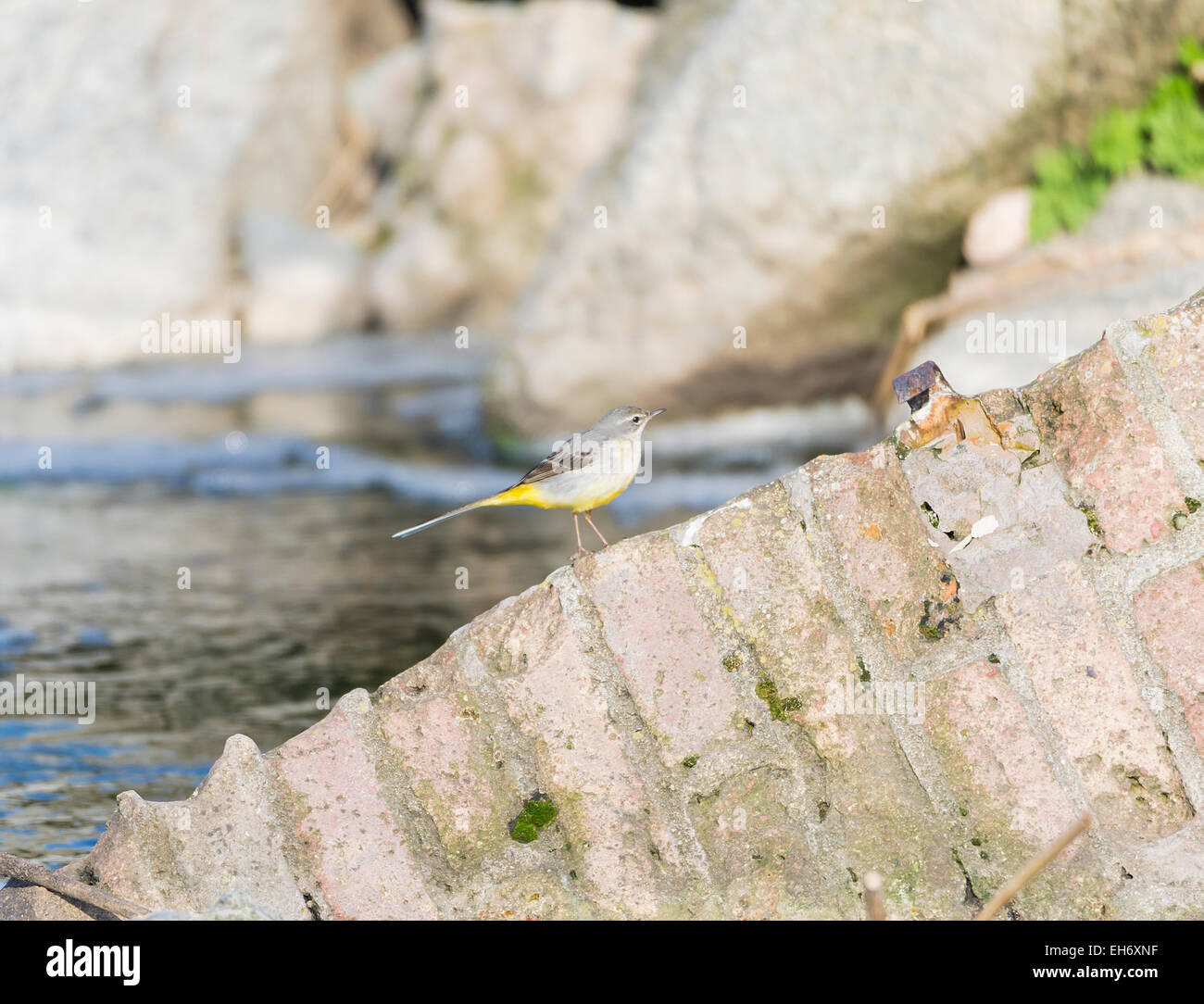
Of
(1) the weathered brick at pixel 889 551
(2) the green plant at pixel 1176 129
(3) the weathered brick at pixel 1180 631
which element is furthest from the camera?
(2) the green plant at pixel 1176 129

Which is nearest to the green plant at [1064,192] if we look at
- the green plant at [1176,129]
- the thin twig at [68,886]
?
the green plant at [1176,129]

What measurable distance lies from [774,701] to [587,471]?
3.52 ft

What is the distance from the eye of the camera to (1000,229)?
8359mm

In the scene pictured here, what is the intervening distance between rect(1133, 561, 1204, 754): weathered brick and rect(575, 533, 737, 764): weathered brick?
0.77 meters

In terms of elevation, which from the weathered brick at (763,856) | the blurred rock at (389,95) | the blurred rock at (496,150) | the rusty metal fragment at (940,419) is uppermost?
Result: the blurred rock at (389,95)

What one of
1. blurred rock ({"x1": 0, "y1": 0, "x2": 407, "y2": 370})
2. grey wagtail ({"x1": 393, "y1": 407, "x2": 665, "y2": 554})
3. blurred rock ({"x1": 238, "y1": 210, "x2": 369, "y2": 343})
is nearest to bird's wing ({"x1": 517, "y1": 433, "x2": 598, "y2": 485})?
grey wagtail ({"x1": 393, "y1": 407, "x2": 665, "y2": 554})

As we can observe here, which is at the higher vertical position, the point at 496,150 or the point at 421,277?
the point at 496,150

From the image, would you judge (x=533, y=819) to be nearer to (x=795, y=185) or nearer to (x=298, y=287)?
(x=795, y=185)

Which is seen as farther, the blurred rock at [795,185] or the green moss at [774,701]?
the blurred rock at [795,185]

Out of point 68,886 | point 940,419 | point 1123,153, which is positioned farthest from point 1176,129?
point 68,886

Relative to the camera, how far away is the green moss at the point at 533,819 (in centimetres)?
272

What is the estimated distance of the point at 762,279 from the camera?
9289 millimetres

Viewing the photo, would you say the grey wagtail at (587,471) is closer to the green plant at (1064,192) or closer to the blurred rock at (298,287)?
the green plant at (1064,192)
